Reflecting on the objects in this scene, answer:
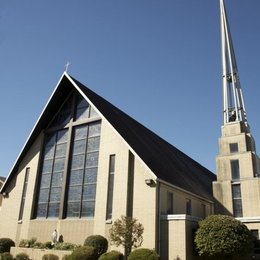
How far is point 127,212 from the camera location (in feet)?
68.3

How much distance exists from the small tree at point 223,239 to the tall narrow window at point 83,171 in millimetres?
8280

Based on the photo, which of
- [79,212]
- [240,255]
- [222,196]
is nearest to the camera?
[240,255]

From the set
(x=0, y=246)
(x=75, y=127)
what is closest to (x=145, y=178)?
(x=75, y=127)

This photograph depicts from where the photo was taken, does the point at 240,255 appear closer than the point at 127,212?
Yes

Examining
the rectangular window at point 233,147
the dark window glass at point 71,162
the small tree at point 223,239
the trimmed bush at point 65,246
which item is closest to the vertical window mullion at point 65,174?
the dark window glass at point 71,162

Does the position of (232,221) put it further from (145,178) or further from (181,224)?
(145,178)

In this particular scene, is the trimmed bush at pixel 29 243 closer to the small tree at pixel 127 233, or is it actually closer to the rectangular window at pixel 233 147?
the small tree at pixel 127 233

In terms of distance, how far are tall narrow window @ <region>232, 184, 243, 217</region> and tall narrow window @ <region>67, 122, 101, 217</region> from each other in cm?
1154

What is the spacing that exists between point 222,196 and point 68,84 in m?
16.4

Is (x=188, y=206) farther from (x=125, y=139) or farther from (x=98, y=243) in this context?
(x=98, y=243)

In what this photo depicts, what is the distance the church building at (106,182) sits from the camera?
20.4 m

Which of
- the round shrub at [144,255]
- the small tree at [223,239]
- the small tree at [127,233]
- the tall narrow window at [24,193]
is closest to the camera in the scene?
the round shrub at [144,255]

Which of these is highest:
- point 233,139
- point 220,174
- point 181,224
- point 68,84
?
point 68,84

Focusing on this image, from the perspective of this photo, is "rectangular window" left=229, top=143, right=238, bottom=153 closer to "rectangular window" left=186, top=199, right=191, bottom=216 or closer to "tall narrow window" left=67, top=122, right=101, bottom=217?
"rectangular window" left=186, top=199, right=191, bottom=216
